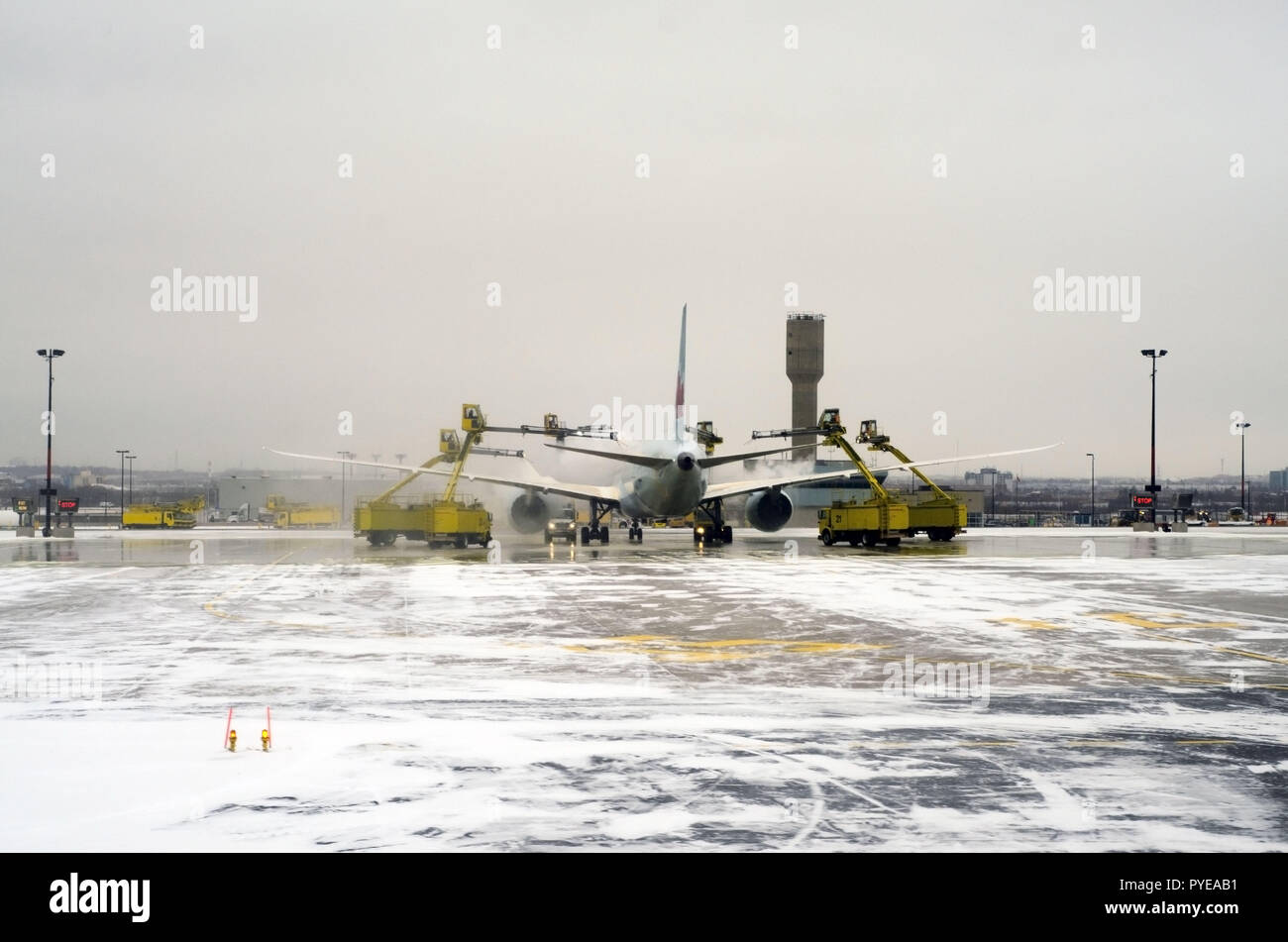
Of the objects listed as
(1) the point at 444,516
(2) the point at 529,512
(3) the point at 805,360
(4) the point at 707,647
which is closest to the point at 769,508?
(2) the point at 529,512

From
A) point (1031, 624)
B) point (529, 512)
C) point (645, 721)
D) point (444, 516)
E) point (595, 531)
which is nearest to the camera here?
point (645, 721)

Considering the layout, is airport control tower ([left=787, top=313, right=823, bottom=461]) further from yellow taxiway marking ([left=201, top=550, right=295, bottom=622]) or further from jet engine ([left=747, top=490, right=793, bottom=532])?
yellow taxiway marking ([left=201, top=550, right=295, bottom=622])

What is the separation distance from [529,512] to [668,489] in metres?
11.2

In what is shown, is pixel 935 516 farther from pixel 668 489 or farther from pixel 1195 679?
pixel 1195 679

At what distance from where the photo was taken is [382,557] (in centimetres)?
3916

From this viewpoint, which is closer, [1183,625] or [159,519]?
[1183,625]

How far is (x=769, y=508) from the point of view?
56.1 meters

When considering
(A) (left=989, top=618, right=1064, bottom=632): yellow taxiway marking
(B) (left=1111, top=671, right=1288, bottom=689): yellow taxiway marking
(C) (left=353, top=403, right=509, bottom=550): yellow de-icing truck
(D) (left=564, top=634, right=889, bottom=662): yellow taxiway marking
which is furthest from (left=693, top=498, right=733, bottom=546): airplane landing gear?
(B) (left=1111, top=671, right=1288, bottom=689): yellow taxiway marking

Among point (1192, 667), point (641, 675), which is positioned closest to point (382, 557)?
point (641, 675)

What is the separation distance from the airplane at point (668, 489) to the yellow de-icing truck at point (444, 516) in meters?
1.64

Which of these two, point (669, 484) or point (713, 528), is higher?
point (669, 484)

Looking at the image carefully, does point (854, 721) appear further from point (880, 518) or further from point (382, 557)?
point (880, 518)
